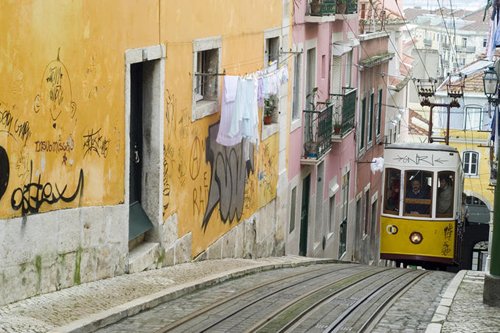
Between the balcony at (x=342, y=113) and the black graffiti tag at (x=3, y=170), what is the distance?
597 inches

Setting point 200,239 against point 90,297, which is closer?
point 90,297

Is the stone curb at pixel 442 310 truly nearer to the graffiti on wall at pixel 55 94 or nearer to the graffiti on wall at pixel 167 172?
the graffiti on wall at pixel 167 172

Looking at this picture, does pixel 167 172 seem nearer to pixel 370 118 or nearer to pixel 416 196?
pixel 416 196

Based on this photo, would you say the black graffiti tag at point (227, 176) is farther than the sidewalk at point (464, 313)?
Yes

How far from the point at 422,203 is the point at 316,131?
2.88 meters

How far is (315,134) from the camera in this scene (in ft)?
71.6

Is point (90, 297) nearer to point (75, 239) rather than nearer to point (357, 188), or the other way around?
point (75, 239)

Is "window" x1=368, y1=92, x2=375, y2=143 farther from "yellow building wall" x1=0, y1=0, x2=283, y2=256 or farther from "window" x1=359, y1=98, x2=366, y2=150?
"yellow building wall" x1=0, y1=0, x2=283, y2=256

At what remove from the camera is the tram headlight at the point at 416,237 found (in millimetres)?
21109

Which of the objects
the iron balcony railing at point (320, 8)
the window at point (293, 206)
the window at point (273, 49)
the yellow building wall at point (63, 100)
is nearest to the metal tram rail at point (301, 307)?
the yellow building wall at point (63, 100)

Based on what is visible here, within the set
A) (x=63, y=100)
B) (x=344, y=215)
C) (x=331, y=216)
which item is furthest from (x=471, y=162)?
(x=63, y=100)

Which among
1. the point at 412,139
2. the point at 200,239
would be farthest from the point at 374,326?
the point at 412,139

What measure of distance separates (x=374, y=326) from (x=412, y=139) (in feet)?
154

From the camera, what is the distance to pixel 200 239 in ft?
45.8
